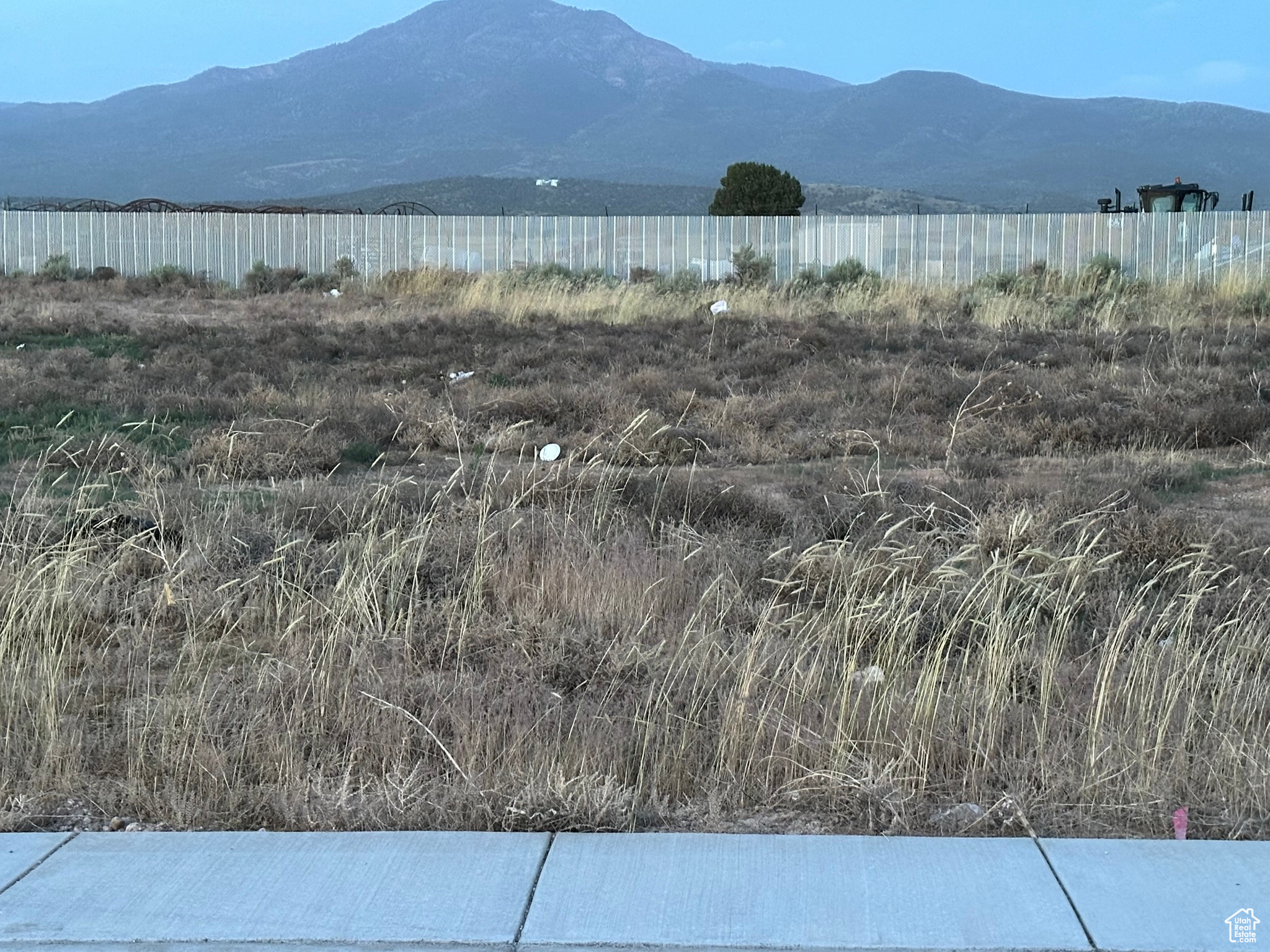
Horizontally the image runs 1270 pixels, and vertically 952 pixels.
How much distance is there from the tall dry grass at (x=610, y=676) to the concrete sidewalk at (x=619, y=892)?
278 mm

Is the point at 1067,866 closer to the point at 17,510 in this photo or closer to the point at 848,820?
the point at 848,820

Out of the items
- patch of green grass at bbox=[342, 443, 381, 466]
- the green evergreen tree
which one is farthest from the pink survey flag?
the green evergreen tree

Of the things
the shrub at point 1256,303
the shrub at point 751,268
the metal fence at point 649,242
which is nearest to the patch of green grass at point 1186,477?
the shrub at point 1256,303

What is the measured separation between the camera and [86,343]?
20.1 metres

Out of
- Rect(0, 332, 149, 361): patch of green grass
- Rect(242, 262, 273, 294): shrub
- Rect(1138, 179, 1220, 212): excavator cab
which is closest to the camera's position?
Rect(0, 332, 149, 361): patch of green grass

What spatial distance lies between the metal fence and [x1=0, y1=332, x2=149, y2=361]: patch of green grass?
522 inches

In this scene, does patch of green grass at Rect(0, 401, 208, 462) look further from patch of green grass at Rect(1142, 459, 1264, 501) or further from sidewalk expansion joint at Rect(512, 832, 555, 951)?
patch of green grass at Rect(1142, 459, 1264, 501)

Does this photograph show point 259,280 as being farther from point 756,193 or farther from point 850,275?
point 756,193

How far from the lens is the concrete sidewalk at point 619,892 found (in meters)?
3.69

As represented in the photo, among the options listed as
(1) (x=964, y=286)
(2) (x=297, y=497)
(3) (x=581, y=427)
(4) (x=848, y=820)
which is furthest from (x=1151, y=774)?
(1) (x=964, y=286)

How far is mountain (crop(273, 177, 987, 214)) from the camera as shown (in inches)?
4156

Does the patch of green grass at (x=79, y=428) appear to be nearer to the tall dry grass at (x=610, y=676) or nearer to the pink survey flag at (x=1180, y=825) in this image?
the tall dry grass at (x=610, y=676)

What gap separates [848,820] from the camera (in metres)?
4.64

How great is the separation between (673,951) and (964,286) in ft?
92.0
